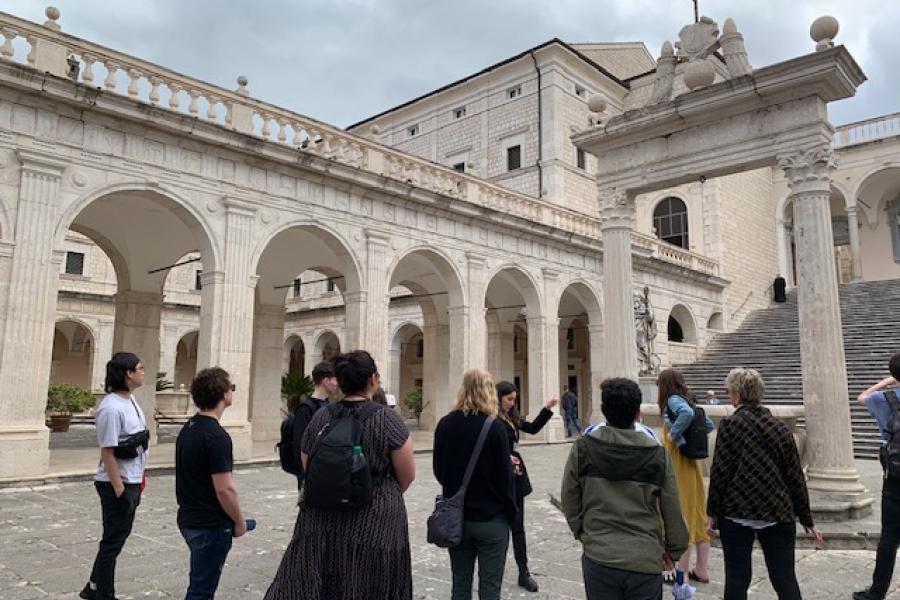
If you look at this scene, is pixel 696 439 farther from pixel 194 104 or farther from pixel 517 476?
pixel 194 104

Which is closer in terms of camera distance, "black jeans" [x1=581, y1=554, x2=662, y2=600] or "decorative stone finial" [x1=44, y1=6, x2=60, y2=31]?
"black jeans" [x1=581, y1=554, x2=662, y2=600]

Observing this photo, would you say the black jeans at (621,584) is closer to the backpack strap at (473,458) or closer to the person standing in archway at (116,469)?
the backpack strap at (473,458)

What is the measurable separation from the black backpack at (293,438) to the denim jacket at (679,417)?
9.23 ft

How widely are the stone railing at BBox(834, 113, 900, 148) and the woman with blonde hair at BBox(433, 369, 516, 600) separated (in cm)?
3331

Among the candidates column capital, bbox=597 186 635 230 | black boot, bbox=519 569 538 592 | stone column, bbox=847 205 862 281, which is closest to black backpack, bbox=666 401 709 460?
black boot, bbox=519 569 538 592

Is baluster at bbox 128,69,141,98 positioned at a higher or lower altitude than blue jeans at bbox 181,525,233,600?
higher

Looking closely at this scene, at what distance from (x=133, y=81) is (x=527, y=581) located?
11416mm

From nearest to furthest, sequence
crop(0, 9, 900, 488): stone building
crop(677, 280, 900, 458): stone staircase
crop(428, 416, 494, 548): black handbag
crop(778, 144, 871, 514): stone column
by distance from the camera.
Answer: crop(428, 416, 494, 548): black handbag → crop(778, 144, 871, 514): stone column → crop(0, 9, 900, 488): stone building → crop(677, 280, 900, 458): stone staircase

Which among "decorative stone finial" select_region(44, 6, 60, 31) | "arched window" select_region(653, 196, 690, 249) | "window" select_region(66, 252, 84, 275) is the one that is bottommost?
"window" select_region(66, 252, 84, 275)

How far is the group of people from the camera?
2898mm

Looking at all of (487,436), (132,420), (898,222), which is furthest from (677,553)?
(898,222)

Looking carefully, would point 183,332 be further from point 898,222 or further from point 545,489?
point 898,222

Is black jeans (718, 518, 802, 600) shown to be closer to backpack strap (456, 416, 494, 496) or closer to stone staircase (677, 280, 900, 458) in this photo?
backpack strap (456, 416, 494, 496)

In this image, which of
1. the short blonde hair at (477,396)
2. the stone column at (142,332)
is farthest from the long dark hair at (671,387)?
the stone column at (142,332)
